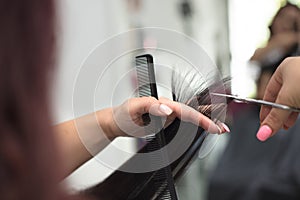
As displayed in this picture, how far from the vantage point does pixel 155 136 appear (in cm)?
55

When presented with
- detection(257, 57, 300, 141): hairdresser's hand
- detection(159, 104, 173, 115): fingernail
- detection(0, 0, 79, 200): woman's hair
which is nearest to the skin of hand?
detection(159, 104, 173, 115): fingernail

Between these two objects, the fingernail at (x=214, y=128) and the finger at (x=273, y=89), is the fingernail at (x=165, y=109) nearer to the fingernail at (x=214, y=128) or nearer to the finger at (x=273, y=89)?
the fingernail at (x=214, y=128)

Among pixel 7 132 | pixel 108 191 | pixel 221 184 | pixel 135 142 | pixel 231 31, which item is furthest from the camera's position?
pixel 231 31

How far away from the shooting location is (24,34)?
0.19 meters

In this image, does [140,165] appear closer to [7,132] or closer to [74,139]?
[74,139]

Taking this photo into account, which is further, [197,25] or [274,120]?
[197,25]

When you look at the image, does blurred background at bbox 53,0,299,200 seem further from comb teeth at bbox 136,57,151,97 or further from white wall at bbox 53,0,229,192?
comb teeth at bbox 136,57,151,97

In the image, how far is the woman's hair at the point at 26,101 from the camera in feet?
0.62

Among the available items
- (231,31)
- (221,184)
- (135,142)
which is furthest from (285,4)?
(135,142)

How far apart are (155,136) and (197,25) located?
5.50ft

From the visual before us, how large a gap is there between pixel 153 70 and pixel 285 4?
1423 millimetres

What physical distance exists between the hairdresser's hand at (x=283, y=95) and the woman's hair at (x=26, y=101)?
54 centimetres

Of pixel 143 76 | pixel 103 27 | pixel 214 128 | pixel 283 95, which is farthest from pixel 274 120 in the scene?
pixel 103 27

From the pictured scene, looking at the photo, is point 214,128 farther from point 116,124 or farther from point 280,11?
point 280,11
